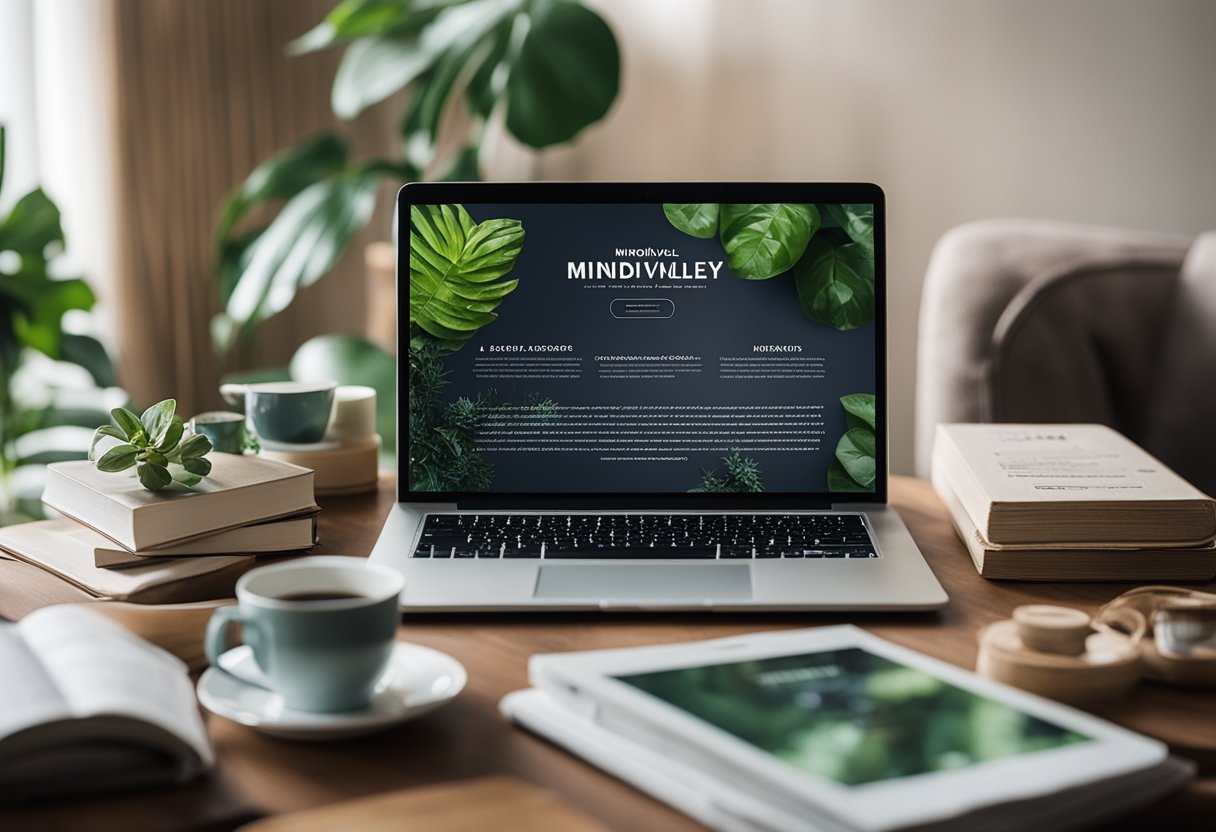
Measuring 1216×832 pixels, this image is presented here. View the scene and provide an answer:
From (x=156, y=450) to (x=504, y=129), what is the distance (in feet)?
5.51

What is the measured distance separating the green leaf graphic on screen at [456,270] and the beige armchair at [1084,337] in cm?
75

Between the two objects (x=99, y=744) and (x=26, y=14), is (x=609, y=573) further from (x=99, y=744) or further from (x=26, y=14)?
(x=26, y=14)

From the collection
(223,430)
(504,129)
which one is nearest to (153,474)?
(223,430)

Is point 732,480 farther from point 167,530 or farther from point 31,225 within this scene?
point 31,225

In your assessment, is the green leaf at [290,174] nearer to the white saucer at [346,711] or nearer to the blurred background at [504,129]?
the blurred background at [504,129]

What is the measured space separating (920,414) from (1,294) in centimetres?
164

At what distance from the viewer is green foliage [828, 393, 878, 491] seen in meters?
1.06

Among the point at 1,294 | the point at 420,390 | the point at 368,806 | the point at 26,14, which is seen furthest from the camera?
the point at 26,14

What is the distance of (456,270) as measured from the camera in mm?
1063

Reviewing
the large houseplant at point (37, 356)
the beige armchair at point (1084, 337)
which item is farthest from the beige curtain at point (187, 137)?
the beige armchair at point (1084, 337)

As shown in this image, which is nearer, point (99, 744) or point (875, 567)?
point (99, 744)

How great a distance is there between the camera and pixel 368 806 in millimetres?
563

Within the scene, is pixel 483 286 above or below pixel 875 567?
above

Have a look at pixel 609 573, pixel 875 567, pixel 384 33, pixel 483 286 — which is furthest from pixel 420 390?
pixel 384 33
